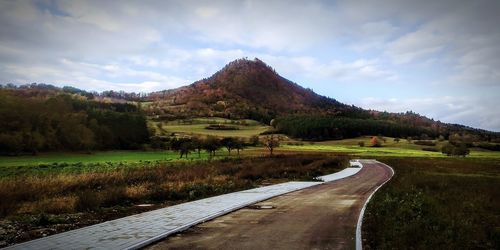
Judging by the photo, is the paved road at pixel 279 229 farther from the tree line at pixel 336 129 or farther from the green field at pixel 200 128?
the tree line at pixel 336 129

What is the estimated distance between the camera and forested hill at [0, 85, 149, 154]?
77.6m

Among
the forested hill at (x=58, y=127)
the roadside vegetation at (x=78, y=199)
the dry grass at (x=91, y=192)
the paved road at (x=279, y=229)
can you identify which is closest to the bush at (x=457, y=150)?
the forested hill at (x=58, y=127)

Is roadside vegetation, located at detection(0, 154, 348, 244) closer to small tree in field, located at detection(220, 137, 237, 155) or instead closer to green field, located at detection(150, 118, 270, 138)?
small tree in field, located at detection(220, 137, 237, 155)

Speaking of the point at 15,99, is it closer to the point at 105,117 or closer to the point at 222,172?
the point at 105,117

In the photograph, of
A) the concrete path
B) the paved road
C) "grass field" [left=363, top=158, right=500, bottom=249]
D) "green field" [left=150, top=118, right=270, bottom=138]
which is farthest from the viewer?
"green field" [left=150, top=118, right=270, bottom=138]

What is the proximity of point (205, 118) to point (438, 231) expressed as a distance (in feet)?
608

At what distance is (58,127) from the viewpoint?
88.7m

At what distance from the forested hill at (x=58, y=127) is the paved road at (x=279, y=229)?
69.2 meters

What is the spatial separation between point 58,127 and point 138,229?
84.3 metres

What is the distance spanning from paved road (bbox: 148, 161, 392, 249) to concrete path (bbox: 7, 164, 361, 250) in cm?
48

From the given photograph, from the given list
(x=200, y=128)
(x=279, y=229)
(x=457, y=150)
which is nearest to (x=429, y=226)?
(x=279, y=229)

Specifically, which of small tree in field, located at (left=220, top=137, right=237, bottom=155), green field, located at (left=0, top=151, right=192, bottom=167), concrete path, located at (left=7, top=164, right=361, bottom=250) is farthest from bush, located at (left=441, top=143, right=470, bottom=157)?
concrete path, located at (left=7, top=164, right=361, bottom=250)

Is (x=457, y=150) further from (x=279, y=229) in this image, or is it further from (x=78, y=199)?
(x=78, y=199)

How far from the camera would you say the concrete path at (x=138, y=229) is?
10.5 metres
